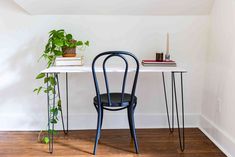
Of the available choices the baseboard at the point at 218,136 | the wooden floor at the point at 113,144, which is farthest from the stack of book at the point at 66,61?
the baseboard at the point at 218,136

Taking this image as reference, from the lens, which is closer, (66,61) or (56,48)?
(66,61)

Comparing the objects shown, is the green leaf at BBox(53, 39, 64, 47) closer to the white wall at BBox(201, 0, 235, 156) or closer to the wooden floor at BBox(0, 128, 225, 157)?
the wooden floor at BBox(0, 128, 225, 157)

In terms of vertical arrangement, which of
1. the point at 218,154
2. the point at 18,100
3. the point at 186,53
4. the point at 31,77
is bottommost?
the point at 218,154

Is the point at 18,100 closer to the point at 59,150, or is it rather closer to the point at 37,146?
the point at 37,146

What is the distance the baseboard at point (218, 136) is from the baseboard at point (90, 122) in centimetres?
15

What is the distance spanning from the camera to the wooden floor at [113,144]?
204 cm

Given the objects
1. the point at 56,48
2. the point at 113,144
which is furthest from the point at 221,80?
the point at 56,48

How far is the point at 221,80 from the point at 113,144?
46.8 inches

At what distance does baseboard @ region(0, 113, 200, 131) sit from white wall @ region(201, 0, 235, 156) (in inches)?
13.5

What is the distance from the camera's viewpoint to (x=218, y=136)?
7.10 ft

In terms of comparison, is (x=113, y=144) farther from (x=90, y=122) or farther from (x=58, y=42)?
(x=58, y=42)

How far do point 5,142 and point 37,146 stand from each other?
340 mm

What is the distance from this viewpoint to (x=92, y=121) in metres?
2.59

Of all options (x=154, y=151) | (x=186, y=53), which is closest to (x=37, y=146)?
(x=154, y=151)
